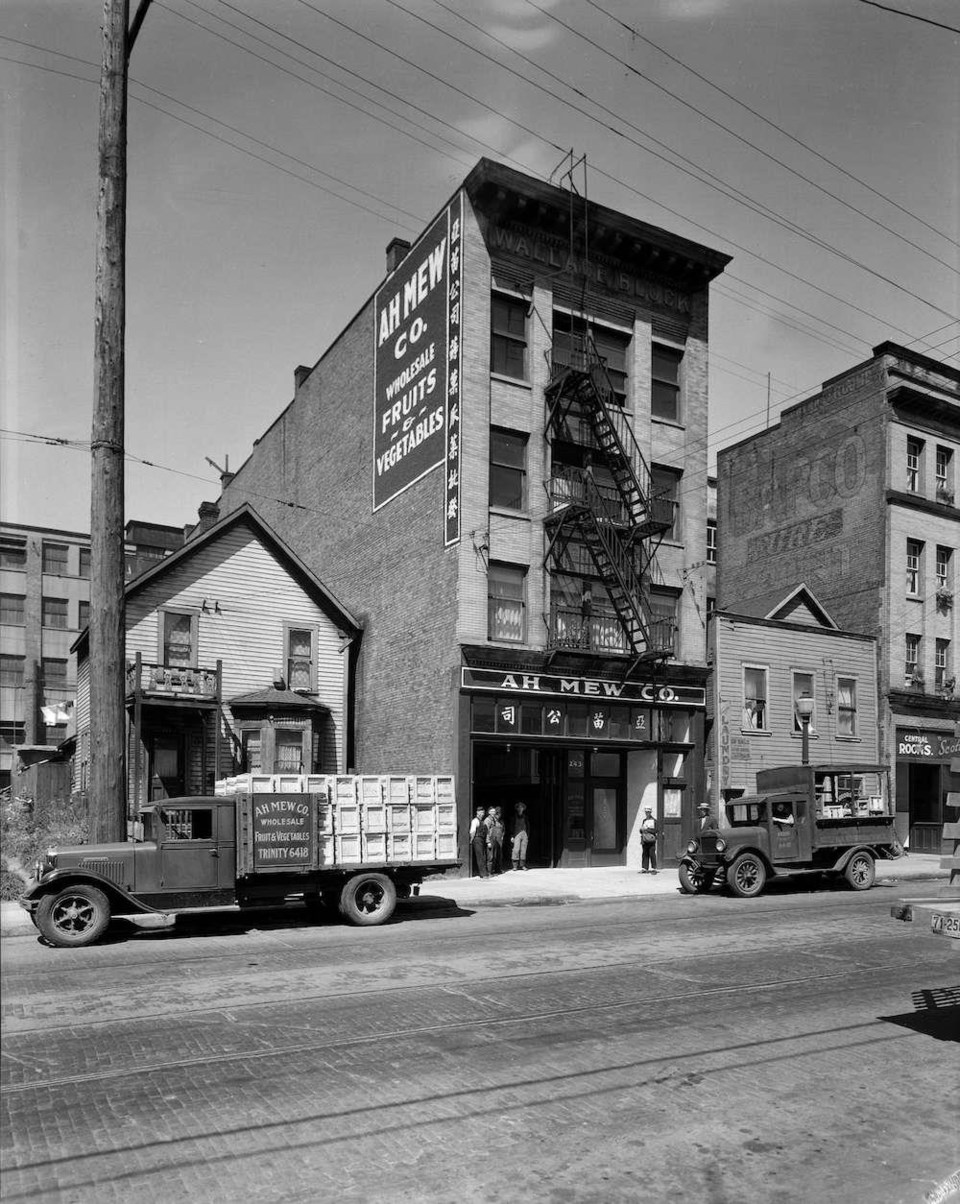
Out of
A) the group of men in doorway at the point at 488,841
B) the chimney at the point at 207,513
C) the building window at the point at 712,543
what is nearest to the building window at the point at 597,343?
the group of men in doorway at the point at 488,841

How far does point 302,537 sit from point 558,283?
46.8ft

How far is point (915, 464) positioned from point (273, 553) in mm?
23414

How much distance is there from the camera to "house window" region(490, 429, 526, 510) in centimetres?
2717

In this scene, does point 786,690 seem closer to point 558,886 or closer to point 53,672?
point 558,886

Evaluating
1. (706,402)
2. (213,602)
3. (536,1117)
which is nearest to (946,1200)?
(536,1117)

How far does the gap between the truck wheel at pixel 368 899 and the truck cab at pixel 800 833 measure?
295 inches

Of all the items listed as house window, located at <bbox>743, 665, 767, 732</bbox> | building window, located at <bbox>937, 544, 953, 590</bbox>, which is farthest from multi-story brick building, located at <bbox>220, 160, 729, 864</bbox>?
building window, located at <bbox>937, 544, 953, 590</bbox>

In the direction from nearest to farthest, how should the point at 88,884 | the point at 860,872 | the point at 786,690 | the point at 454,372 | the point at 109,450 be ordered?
the point at 88,884
the point at 109,450
the point at 860,872
the point at 454,372
the point at 786,690

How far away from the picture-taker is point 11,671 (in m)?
59.3

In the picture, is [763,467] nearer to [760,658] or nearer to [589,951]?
[760,658]

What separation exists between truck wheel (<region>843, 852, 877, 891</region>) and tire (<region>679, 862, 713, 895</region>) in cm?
304

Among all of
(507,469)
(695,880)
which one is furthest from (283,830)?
(507,469)

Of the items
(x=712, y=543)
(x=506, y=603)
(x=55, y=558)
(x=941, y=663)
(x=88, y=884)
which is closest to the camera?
(x=88, y=884)

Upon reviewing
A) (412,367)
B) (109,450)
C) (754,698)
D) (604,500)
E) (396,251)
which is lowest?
(754,698)
